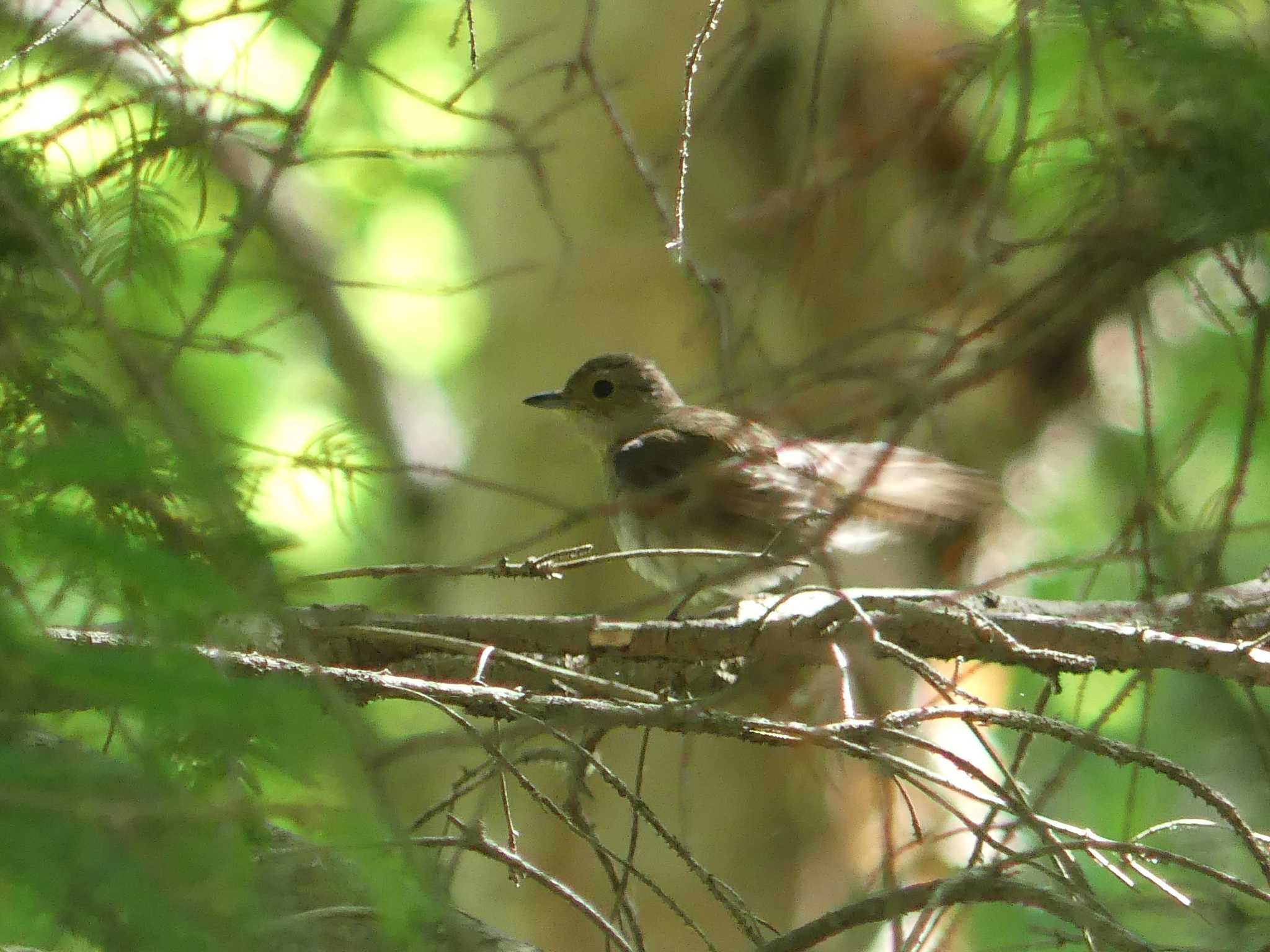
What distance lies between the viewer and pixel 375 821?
Answer: 3.77ft

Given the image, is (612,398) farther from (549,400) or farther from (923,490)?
(923,490)

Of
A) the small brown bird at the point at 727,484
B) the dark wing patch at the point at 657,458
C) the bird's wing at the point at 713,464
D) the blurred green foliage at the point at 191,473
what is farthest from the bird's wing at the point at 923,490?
the dark wing patch at the point at 657,458

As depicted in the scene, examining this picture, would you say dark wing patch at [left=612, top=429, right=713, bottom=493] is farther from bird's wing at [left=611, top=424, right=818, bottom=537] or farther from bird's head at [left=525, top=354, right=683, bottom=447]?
bird's head at [left=525, top=354, right=683, bottom=447]

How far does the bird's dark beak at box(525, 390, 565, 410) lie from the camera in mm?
5320

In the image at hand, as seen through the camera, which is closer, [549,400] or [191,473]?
[191,473]

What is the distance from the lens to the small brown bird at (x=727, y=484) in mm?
3633

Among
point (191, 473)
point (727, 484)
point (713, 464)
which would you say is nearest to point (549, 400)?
point (713, 464)

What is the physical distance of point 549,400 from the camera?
17.6ft

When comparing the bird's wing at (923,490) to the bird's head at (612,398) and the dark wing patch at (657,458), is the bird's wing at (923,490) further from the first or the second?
the bird's head at (612,398)

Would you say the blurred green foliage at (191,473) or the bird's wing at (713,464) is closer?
the blurred green foliage at (191,473)

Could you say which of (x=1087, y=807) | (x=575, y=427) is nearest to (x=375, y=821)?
(x=575, y=427)

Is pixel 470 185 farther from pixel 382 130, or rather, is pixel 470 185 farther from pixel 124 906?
pixel 124 906

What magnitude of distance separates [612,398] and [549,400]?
0.26 metres

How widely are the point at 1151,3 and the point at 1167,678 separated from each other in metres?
5.13
